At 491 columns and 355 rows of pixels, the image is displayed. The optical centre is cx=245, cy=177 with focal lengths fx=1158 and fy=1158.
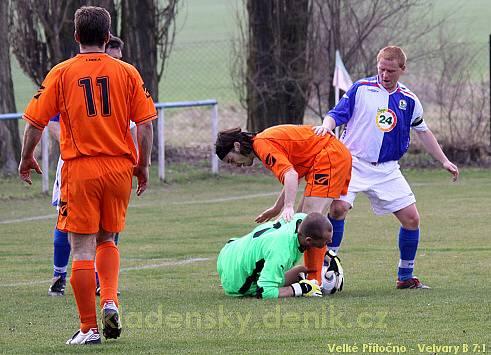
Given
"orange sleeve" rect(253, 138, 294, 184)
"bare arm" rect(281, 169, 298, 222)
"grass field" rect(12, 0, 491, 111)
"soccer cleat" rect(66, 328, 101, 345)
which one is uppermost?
"orange sleeve" rect(253, 138, 294, 184)

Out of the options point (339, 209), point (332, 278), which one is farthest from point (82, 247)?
point (339, 209)

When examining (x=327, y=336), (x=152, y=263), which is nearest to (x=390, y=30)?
(x=152, y=263)

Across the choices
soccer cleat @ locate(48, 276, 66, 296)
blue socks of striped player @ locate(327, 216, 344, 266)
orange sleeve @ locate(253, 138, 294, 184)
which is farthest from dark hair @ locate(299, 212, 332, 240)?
soccer cleat @ locate(48, 276, 66, 296)

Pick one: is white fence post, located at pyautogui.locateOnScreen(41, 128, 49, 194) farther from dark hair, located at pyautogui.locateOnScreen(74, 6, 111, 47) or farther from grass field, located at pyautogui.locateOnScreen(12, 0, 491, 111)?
dark hair, located at pyautogui.locateOnScreen(74, 6, 111, 47)

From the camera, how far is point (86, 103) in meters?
6.29

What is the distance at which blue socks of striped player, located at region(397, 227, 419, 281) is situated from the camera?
8758mm

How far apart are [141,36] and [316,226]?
14.1m

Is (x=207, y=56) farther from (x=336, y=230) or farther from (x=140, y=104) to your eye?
(x=140, y=104)

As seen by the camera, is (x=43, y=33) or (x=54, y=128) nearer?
(x=54, y=128)

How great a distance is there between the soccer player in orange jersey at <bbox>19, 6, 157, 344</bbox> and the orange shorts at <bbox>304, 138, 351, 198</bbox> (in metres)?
2.25

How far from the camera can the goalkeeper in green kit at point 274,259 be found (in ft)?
26.2

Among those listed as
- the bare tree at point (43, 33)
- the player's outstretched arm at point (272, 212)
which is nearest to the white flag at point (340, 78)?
the bare tree at point (43, 33)

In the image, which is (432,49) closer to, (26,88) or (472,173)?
(472,173)

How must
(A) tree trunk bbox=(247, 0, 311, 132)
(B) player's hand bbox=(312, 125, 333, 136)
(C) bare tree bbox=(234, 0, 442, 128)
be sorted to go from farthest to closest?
(A) tree trunk bbox=(247, 0, 311, 132), (C) bare tree bbox=(234, 0, 442, 128), (B) player's hand bbox=(312, 125, 333, 136)
